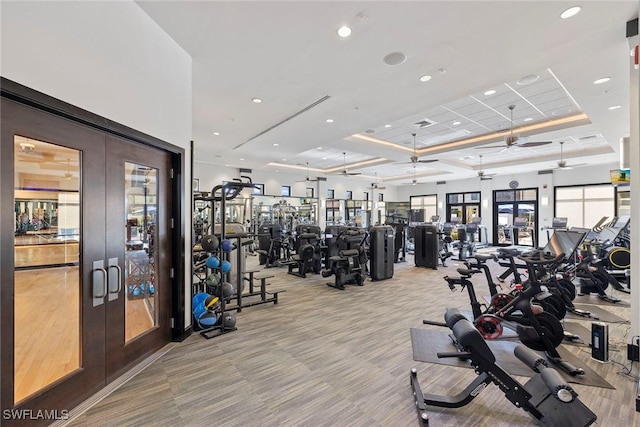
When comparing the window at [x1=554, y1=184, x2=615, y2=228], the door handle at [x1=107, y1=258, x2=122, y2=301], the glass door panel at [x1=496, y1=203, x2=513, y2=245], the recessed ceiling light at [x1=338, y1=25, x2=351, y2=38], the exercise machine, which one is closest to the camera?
the door handle at [x1=107, y1=258, x2=122, y2=301]

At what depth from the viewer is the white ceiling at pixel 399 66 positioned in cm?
292

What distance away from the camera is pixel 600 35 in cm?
322

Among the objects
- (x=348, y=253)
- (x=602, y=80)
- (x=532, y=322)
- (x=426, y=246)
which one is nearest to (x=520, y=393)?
(x=532, y=322)

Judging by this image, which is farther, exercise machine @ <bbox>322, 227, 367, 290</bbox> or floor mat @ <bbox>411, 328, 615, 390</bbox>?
exercise machine @ <bbox>322, 227, 367, 290</bbox>

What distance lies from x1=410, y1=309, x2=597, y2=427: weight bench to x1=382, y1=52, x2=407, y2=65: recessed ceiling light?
10.5 ft

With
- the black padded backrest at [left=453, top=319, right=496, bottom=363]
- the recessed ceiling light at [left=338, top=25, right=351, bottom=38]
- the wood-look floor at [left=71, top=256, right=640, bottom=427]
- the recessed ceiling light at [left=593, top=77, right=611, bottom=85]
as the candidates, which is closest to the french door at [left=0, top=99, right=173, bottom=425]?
the wood-look floor at [left=71, top=256, right=640, bottom=427]

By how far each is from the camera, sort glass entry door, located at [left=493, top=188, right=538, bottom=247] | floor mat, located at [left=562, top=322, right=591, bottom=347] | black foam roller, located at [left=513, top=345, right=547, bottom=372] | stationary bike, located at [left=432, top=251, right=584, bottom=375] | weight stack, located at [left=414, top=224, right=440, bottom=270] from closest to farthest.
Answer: black foam roller, located at [left=513, top=345, right=547, bottom=372]
stationary bike, located at [left=432, top=251, right=584, bottom=375]
floor mat, located at [left=562, top=322, right=591, bottom=347]
weight stack, located at [left=414, top=224, right=440, bottom=270]
glass entry door, located at [left=493, top=188, right=538, bottom=247]

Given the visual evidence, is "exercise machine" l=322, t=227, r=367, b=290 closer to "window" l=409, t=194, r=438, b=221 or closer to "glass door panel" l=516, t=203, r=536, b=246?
"glass door panel" l=516, t=203, r=536, b=246

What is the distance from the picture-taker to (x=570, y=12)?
2.86 meters

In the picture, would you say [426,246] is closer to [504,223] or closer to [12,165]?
[504,223]

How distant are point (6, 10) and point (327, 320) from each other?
4340 mm

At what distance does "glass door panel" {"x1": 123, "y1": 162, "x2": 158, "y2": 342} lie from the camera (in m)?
2.95

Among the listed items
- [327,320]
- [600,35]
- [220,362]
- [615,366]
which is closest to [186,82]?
[220,362]

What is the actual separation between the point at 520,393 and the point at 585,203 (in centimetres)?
1374
